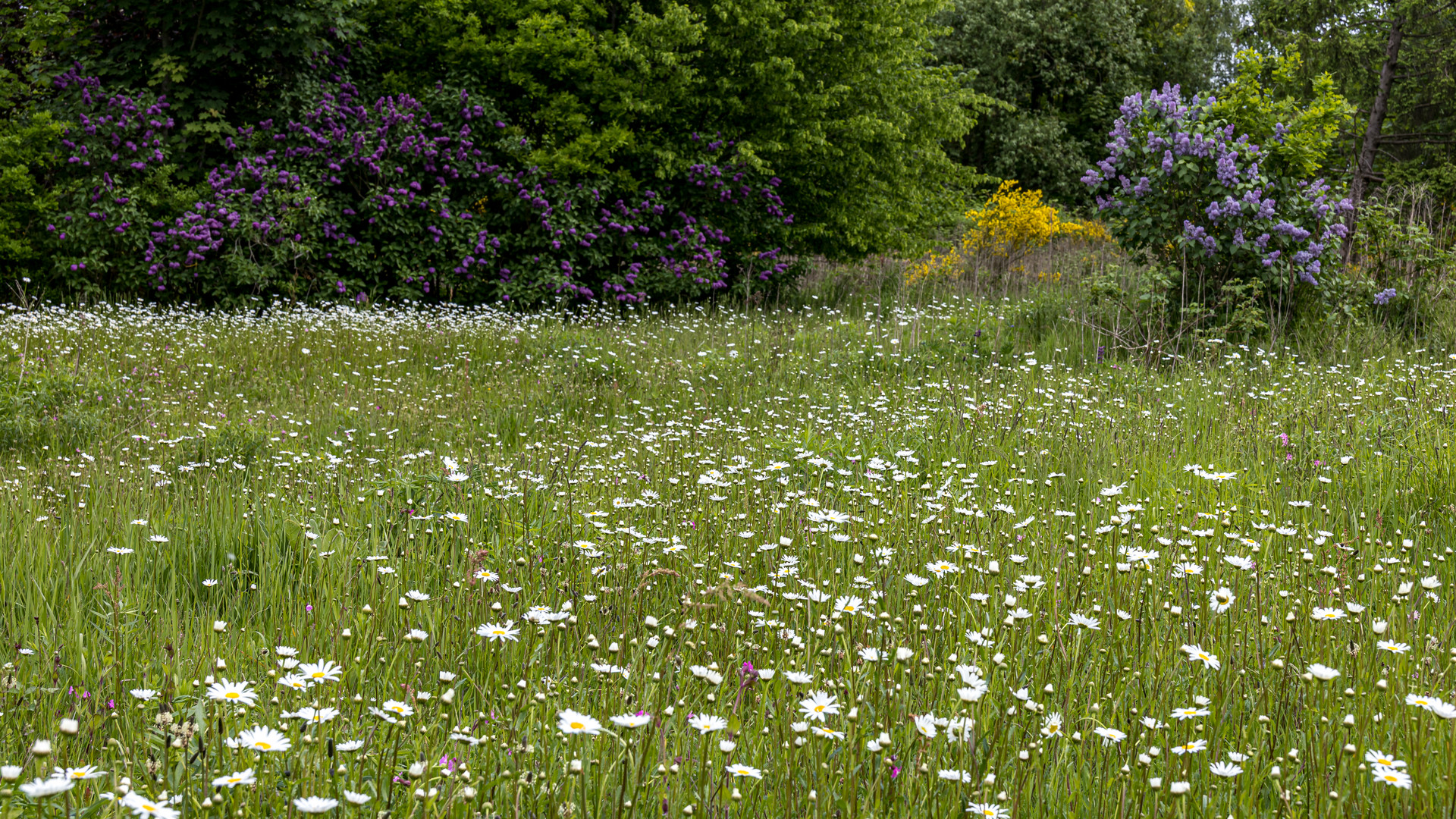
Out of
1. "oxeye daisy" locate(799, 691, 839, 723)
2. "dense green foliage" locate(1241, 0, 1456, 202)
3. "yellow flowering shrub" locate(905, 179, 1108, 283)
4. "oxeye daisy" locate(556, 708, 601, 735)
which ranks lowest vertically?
"oxeye daisy" locate(799, 691, 839, 723)

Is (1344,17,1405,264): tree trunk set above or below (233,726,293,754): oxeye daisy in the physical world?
above

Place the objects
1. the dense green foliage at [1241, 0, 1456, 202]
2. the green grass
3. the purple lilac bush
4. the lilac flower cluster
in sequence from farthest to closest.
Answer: the dense green foliage at [1241, 0, 1456, 202], the purple lilac bush, the lilac flower cluster, the green grass

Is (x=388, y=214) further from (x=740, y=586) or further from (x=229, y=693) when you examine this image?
(x=229, y=693)

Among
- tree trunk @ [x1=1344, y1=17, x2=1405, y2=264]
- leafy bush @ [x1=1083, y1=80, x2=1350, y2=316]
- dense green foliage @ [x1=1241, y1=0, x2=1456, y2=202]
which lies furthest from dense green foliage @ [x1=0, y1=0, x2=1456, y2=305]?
dense green foliage @ [x1=1241, y1=0, x2=1456, y2=202]

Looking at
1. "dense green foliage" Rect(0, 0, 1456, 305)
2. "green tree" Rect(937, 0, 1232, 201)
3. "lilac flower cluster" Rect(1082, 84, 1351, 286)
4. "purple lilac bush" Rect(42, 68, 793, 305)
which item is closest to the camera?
"lilac flower cluster" Rect(1082, 84, 1351, 286)

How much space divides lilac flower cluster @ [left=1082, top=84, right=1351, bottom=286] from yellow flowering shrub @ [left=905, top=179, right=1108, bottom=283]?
6820 millimetres

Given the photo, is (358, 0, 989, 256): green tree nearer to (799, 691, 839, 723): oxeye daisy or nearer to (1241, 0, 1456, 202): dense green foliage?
(1241, 0, 1456, 202): dense green foliage

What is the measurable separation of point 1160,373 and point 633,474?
4948 millimetres

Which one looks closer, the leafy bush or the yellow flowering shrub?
the leafy bush

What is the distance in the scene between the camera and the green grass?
2035 millimetres

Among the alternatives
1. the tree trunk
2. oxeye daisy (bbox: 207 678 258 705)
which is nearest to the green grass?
oxeye daisy (bbox: 207 678 258 705)

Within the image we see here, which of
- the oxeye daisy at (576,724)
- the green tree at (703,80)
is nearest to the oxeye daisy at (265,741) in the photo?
the oxeye daisy at (576,724)

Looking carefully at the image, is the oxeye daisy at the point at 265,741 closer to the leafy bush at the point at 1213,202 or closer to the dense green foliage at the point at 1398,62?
the leafy bush at the point at 1213,202

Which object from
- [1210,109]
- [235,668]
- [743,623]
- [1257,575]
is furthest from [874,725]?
Answer: [1210,109]
